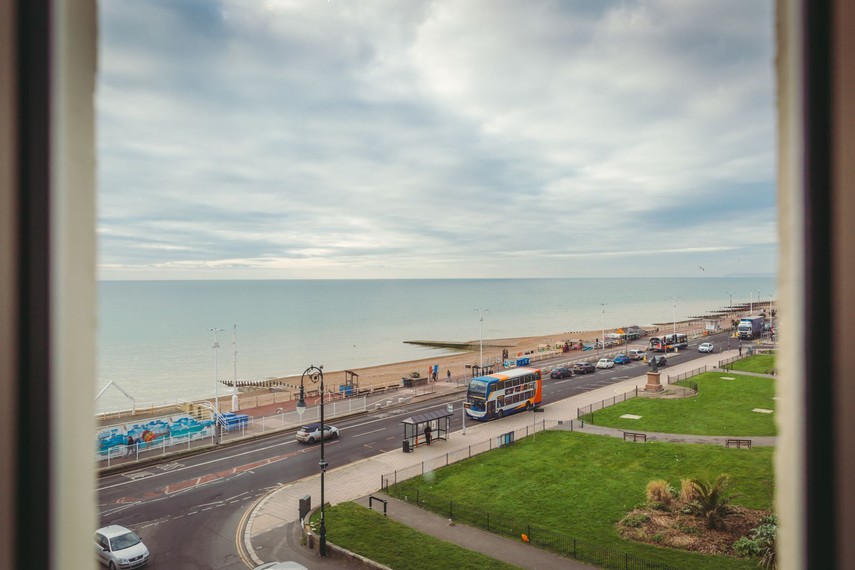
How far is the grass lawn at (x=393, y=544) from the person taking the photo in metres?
12.8

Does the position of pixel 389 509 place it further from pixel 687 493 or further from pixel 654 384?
pixel 654 384

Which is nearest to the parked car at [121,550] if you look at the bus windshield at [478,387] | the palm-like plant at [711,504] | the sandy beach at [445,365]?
the palm-like plant at [711,504]

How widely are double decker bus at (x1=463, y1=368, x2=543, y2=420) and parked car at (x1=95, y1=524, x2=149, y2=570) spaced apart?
19.0 metres

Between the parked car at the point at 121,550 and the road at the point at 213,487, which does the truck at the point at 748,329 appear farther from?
the parked car at the point at 121,550

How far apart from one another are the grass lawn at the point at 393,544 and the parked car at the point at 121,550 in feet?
15.3

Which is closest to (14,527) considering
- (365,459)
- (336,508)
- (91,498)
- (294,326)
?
(91,498)

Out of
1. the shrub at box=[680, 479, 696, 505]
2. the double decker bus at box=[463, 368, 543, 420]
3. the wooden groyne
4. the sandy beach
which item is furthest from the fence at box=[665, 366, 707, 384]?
the wooden groyne

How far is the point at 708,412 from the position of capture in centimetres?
2867

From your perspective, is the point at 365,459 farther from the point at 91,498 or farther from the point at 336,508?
the point at 91,498

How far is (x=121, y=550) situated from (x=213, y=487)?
6.33m

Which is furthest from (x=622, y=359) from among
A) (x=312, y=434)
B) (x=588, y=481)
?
(x=588, y=481)

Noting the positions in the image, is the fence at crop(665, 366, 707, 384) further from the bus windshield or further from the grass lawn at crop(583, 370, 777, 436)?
the bus windshield

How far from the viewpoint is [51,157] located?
135 centimetres

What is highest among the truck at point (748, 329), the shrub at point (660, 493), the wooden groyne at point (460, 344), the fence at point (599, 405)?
the truck at point (748, 329)
